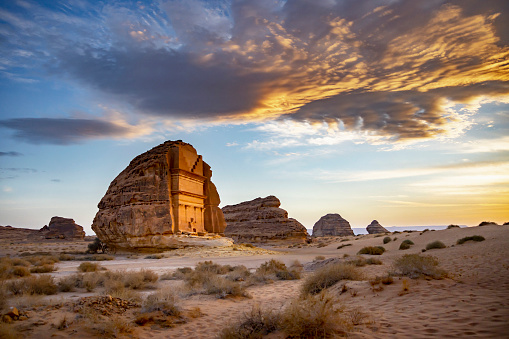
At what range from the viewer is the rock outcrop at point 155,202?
23.3 metres

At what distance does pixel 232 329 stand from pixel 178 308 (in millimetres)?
2333

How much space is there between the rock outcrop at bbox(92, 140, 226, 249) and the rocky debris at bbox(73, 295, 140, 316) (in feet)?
53.0

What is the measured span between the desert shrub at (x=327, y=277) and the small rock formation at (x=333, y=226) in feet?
232

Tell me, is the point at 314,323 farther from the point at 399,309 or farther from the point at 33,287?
the point at 33,287

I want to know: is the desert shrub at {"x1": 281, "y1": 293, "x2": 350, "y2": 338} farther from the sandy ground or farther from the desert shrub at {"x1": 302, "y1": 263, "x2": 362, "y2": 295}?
the desert shrub at {"x1": 302, "y1": 263, "x2": 362, "y2": 295}

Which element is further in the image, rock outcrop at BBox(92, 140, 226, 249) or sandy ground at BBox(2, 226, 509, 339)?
rock outcrop at BBox(92, 140, 226, 249)

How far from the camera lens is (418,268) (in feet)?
28.2

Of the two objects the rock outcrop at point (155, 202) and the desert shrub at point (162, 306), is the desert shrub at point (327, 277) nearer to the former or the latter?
the desert shrub at point (162, 306)

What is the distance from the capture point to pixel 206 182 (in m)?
30.8

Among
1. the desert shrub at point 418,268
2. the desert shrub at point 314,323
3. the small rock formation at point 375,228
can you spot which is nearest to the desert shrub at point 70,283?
the desert shrub at point 314,323

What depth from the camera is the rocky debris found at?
661 centimetres

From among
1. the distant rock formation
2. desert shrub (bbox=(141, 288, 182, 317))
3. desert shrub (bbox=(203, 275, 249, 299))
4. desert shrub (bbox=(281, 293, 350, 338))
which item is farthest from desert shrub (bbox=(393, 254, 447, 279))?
the distant rock formation

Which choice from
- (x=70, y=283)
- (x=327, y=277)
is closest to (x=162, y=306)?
(x=70, y=283)

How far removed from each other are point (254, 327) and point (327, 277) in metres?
4.46
